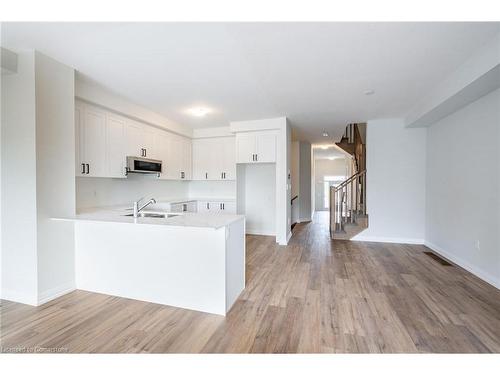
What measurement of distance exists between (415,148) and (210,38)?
4767mm

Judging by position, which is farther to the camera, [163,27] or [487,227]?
[487,227]

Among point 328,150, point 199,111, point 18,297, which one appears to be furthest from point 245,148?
point 328,150

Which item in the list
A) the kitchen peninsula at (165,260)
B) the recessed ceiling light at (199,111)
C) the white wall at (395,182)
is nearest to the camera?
the kitchen peninsula at (165,260)

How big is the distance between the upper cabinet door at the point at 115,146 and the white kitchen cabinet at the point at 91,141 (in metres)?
0.07

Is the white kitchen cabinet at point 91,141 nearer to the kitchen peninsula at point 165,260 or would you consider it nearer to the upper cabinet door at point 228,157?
the kitchen peninsula at point 165,260

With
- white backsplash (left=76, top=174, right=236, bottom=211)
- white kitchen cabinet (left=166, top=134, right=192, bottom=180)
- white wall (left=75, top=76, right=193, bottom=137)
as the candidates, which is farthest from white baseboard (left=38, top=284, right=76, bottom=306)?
white kitchen cabinet (left=166, top=134, right=192, bottom=180)

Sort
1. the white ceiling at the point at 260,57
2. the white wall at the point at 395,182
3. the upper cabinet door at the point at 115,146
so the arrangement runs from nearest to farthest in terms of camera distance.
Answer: the white ceiling at the point at 260,57
the upper cabinet door at the point at 115,146
the white wall at the point at 395,182

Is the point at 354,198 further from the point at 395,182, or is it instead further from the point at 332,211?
the point at 395,182

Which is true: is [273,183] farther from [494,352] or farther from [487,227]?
[494,352]

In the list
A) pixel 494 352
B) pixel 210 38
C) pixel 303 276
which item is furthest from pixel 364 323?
pixel 210 38

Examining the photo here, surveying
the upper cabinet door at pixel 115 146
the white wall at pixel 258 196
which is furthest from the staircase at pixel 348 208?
the upper cabinet door at pixel 115 146

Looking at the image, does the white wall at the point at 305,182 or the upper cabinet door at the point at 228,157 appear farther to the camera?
the white wall at the point at 305,182

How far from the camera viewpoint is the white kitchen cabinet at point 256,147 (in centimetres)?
507

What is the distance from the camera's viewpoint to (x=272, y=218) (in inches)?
230
